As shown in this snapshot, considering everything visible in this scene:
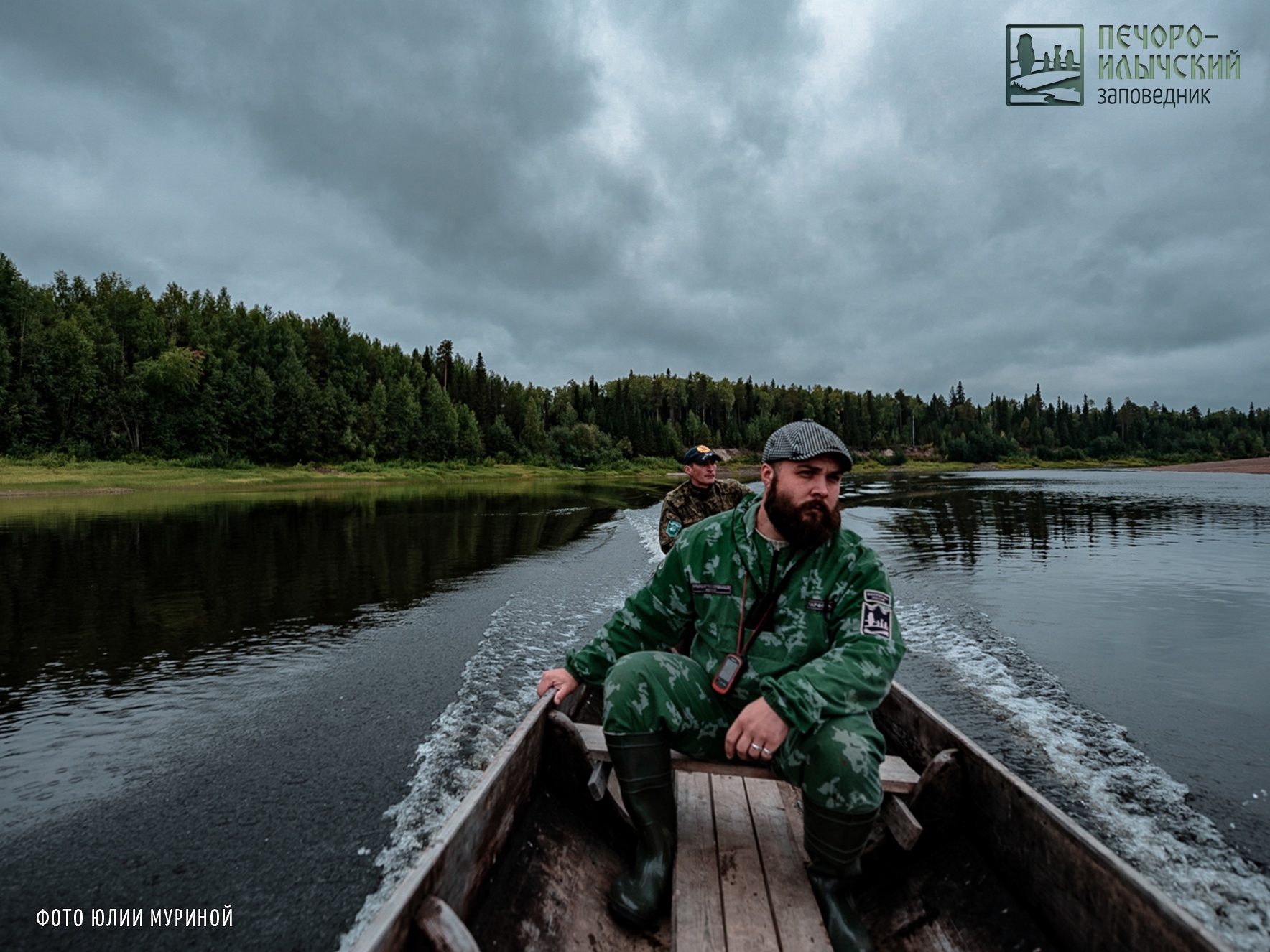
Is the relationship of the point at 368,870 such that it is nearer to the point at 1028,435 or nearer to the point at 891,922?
the point at 891,922

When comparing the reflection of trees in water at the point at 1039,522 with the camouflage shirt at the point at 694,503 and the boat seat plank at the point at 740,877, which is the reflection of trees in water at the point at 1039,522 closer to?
the camouflage shirt at the point at 694,503

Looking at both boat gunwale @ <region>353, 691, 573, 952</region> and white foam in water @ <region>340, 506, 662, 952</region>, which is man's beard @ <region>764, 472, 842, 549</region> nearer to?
boat gunwale @ <region>353, 691, 573, 952</region>

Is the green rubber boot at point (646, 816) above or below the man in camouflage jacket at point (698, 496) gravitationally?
below

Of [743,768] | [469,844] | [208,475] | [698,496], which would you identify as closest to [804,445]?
[743,768]

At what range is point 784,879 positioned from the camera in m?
3.22

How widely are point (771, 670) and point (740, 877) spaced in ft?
3.49

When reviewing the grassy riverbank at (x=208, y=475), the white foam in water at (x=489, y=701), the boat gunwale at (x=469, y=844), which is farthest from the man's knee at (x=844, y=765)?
the grassy riverbank at (x=208, y=475)

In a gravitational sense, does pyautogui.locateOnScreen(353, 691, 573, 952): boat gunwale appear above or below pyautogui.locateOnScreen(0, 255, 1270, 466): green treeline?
below

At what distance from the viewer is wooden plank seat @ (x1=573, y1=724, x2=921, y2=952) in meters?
2.81

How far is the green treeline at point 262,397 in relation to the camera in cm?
6656

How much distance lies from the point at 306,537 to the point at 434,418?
253 feet

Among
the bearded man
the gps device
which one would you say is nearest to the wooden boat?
the bearded man

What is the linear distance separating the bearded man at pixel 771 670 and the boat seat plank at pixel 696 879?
13 cm

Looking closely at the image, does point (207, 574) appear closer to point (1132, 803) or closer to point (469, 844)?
point (469, 844)
